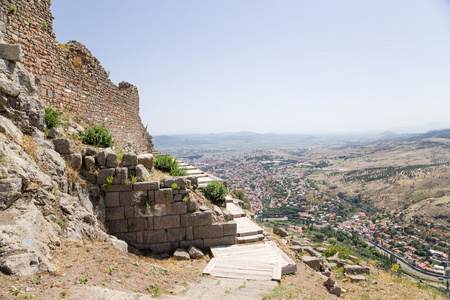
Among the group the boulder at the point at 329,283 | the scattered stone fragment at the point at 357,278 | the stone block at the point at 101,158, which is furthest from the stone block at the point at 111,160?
the scattered stone fragment at the point at 357,278

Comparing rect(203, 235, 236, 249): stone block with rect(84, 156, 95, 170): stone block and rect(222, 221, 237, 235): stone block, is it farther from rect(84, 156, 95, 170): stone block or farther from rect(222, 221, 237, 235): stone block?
rect(84, 156, 95, 170): stone block

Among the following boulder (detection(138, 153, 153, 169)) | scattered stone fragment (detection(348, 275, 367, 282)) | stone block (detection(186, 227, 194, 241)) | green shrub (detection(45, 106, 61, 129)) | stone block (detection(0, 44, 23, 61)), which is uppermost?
stone block (detection(0, 44, 23, 61))

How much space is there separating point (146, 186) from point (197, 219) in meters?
2.01

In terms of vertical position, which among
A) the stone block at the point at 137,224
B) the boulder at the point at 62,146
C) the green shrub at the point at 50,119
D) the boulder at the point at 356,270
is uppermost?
the green shrub at the point at 50,119

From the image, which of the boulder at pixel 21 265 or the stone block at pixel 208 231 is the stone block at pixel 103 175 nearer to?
the stone block at pixel 208 231

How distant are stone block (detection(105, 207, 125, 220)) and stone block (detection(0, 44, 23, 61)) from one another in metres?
4.73

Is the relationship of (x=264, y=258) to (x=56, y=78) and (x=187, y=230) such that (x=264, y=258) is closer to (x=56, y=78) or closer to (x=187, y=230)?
(x=187, y=230)

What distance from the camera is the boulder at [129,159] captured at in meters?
8.06

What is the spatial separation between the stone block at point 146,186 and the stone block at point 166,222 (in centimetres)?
102

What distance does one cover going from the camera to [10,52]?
6363 mm

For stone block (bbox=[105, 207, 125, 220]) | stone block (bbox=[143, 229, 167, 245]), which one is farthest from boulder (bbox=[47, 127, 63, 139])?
stone block (bbox=[143, 229, 167, 245])

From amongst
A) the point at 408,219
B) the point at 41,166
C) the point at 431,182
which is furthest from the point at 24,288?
the point at 431,182

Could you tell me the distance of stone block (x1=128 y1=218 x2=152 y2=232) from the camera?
26.7 ft

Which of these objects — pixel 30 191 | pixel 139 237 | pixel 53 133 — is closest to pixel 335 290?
pixel 139 237
